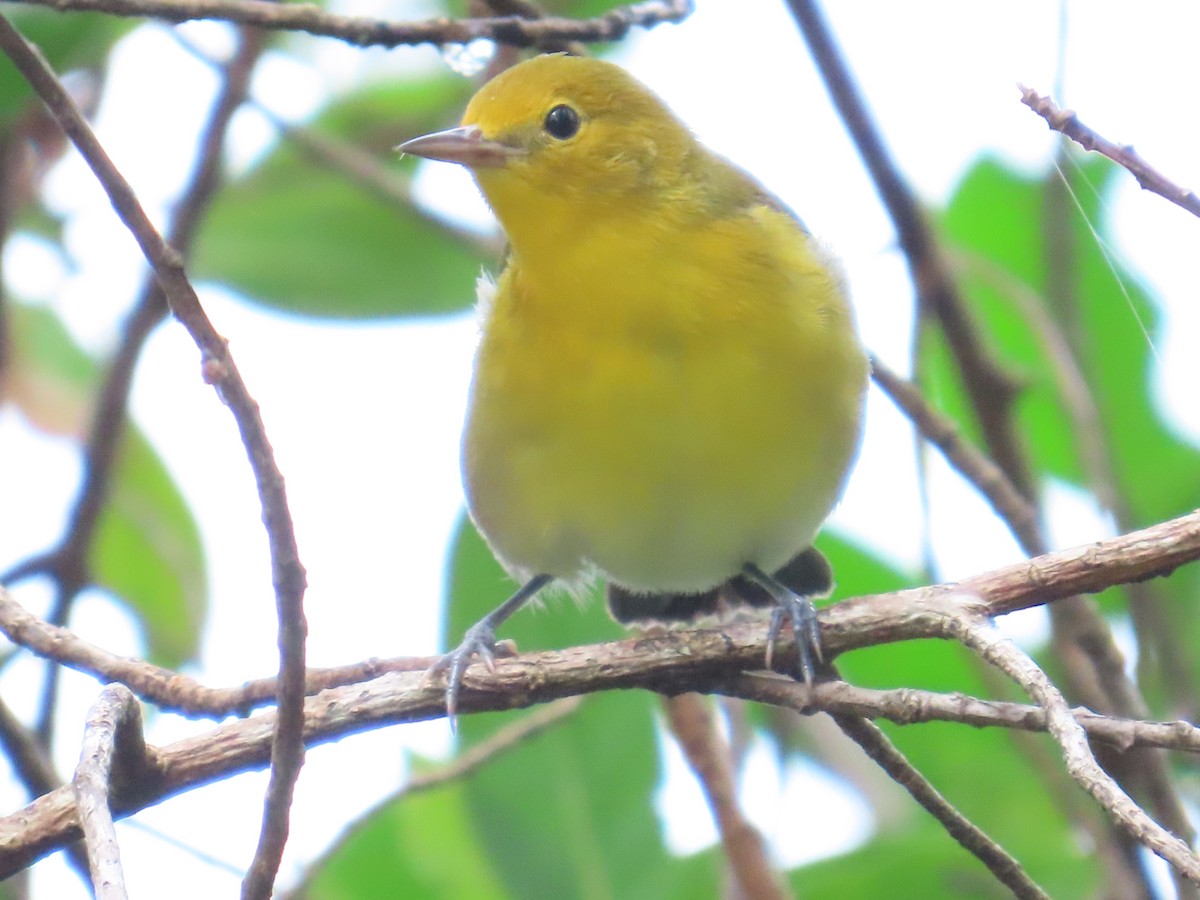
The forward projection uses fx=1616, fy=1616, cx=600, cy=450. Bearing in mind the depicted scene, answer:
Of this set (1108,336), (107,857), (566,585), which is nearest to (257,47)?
(566,585)

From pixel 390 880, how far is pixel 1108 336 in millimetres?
2698

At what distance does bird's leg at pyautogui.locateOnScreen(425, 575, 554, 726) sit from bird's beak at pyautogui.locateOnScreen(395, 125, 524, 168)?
1.13 m

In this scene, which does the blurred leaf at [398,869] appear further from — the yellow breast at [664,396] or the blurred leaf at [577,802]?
the yellow breast at [664,396]

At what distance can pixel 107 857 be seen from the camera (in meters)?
2.06

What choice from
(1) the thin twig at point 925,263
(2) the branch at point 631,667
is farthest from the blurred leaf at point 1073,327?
(2) the branch at point 631,667

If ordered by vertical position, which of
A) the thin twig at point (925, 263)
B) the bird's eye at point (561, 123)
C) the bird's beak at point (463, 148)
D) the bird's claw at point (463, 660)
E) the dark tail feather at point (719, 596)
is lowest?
the bird's claw at point (463, 660)

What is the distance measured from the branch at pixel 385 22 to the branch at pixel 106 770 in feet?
4.25

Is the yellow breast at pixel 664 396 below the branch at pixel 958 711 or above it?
above

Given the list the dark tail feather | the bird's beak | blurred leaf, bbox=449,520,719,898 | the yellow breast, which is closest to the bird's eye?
the bird's beak

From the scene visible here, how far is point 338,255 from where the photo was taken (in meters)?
5.47

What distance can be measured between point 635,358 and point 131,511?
2.58 m

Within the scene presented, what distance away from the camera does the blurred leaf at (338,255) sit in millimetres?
5457

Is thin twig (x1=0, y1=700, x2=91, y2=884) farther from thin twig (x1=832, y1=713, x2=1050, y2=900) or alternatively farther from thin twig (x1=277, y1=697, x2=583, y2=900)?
thin twig (x1=832, y1=713, x2=1050, y2=900)

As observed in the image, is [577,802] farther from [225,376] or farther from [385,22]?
[225,376]
